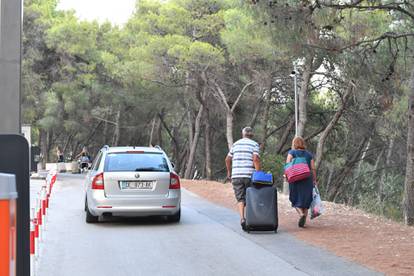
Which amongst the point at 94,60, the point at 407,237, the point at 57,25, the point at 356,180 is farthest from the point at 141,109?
the point at 407,237

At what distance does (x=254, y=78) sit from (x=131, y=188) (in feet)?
55.9

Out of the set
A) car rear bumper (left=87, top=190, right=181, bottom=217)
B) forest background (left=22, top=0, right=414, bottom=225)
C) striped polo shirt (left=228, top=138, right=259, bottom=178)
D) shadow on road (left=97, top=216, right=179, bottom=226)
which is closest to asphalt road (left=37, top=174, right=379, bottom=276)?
shadow on road (left=97, top=216, right=179, bottom=226)

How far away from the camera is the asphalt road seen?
26.9 ft

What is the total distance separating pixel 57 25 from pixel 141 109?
36.7 feet

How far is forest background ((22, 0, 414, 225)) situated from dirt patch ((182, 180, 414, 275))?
1640mm

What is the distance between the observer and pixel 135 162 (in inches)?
506

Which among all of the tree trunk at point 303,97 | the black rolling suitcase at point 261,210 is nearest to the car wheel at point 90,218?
the black rolling suitcase at point 261,210

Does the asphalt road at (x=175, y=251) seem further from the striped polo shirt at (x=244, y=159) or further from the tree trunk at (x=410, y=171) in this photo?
the tree trunk at (x=410, y=171)

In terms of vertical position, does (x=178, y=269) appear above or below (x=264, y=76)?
below

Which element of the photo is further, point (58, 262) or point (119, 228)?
point (119, 228)

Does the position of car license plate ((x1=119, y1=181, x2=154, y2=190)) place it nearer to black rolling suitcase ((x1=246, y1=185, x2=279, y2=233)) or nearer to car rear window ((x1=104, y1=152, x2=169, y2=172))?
car rear window ((x1=104, y1=152, x2=169, y2=172))

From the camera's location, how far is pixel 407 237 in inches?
431

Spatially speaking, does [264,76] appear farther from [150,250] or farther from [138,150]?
[150,250]

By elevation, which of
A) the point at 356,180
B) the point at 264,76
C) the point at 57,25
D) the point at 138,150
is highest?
the point at 57,25
